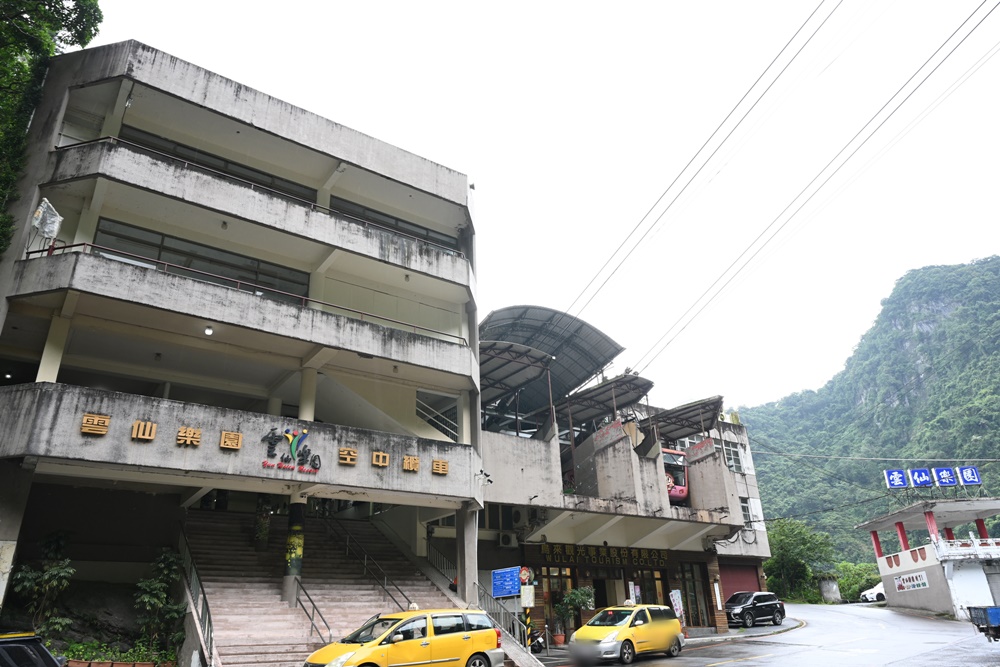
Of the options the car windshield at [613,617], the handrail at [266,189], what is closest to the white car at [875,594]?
the car windshield at [613,617]

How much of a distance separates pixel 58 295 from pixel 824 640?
23.5 meters

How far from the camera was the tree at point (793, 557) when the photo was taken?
40.8 m

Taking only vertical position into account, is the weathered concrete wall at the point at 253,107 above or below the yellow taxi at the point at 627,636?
above

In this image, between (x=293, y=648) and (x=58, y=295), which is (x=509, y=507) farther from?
(x=58, y=295)

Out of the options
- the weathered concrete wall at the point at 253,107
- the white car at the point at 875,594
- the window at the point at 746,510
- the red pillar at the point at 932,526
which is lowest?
the white car at the point at 875,594

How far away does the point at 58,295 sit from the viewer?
15.3 m

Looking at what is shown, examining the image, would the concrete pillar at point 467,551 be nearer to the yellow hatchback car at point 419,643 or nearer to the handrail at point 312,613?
the handrail at point 312,613

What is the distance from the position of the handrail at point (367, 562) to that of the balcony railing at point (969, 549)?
26577mm

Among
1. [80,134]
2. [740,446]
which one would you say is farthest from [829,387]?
[80,134]

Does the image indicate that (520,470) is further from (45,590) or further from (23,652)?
(23,652)

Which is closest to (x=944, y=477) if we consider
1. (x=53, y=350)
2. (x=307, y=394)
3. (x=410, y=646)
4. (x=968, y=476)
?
(x=968, y=476)

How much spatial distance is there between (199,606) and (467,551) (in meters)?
7.76

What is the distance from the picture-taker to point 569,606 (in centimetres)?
2270

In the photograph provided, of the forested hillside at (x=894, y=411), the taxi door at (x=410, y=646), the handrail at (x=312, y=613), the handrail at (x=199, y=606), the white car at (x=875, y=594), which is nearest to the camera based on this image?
the taxi door at (x=410, y=646)
